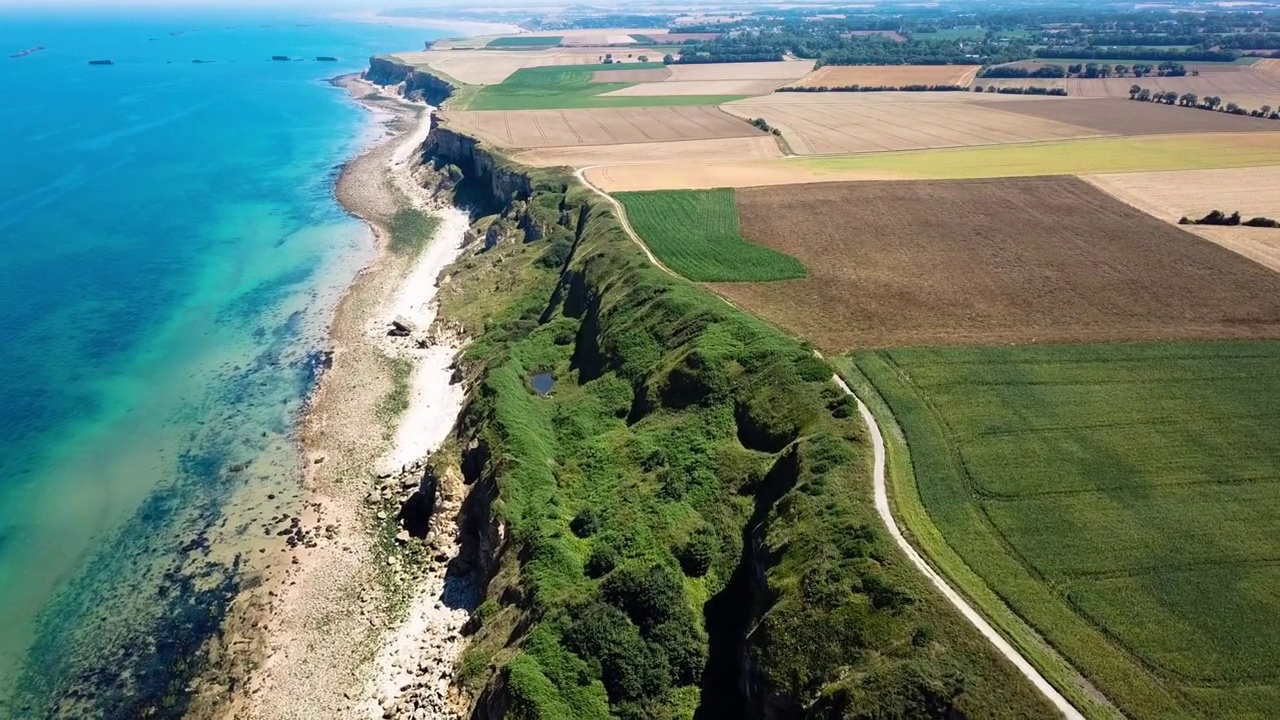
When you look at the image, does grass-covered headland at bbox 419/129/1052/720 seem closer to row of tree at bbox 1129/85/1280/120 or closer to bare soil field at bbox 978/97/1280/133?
bare soil field at bbox 978/97/1280/133

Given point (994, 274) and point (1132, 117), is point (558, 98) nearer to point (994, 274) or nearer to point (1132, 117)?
point (1132, 117)

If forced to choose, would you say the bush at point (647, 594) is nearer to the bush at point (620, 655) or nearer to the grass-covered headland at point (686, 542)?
the grass-covered headland at point (686, 542)

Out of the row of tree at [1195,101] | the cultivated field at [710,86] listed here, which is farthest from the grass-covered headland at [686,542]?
the row of tree at [1195,101]

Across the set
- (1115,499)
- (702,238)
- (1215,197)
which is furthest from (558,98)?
(1115,499)

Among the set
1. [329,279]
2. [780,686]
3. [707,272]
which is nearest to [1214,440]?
[780,686]

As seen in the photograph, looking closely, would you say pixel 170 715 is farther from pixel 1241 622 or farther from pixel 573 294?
pixel 1241 622

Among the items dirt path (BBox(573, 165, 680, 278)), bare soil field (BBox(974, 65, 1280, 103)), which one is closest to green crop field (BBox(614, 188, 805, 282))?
dirt path (BBox(573, 165, 680, 278))

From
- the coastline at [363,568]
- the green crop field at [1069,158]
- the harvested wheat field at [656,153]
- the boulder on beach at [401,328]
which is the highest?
the green crop field at [1069,158]
